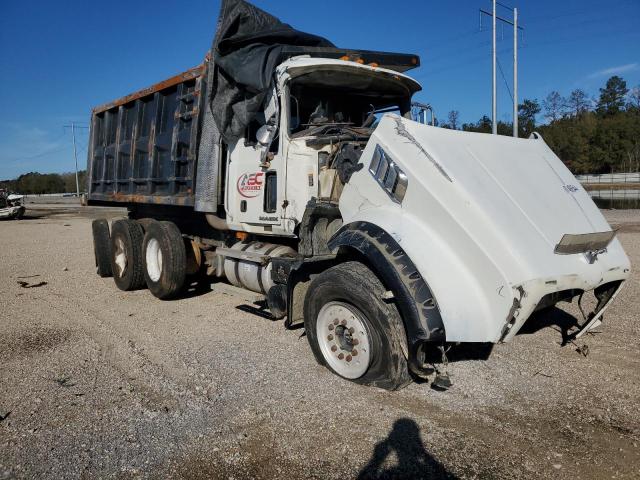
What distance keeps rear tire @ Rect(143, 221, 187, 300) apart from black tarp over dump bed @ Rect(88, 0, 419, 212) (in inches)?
17.6

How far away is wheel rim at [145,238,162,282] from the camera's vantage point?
747 centimetres

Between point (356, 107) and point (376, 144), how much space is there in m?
2.19

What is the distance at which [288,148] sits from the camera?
5.30m

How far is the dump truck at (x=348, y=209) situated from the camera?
3500mm

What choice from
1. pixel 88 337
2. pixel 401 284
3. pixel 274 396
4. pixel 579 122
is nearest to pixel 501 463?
pixel 401 284

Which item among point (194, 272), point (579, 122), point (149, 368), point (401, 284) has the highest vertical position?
point (579, 122)

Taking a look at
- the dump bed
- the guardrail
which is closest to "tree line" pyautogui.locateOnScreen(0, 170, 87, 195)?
the guardrail

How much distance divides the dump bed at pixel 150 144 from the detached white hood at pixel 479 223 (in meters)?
3.48

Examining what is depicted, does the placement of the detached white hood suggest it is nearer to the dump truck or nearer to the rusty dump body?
the dump truck

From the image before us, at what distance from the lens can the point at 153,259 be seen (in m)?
7.67

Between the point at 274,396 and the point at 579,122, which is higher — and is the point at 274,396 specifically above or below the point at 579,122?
below

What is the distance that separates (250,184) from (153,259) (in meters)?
2.62

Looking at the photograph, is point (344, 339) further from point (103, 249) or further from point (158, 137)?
point (103, 249)

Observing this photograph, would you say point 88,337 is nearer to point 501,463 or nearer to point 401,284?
point 401,284
